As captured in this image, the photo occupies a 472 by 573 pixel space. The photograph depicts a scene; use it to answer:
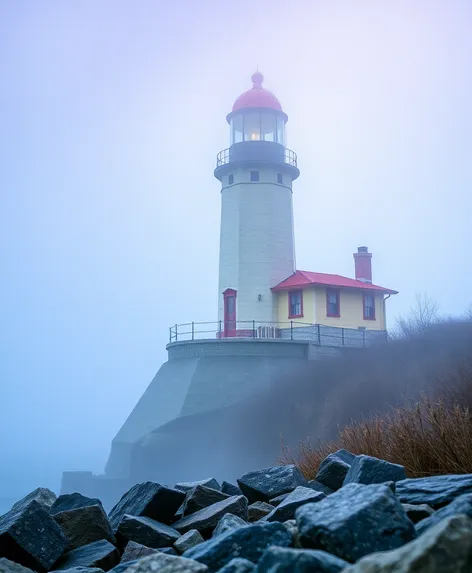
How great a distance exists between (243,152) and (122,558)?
992 inches

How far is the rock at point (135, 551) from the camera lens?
4418mm

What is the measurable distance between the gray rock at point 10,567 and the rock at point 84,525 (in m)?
0.74

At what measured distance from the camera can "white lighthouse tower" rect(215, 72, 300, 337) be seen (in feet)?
92.5

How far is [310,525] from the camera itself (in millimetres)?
2979

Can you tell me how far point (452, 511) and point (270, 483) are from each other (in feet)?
9.27

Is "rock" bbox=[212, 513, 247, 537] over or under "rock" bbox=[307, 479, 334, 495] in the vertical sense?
under

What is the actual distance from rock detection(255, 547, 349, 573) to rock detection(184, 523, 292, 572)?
0.59 m

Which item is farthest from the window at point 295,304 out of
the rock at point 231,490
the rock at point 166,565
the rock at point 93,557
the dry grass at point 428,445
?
the rock at point 166,565

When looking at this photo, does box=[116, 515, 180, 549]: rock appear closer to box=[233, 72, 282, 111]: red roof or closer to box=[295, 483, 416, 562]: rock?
box=[295, 483, 416, 562]: rock

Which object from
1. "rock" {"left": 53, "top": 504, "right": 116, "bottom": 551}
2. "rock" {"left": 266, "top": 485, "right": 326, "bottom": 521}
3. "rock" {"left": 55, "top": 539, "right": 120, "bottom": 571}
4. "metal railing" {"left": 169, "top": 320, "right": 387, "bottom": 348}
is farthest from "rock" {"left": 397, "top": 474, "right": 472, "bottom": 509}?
"metal railing" {"left": 169, "top": 320, "right": 387, "bottom": 348}

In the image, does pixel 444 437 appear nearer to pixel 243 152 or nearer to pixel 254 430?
pixel 254 430

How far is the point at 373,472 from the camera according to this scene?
470 cm

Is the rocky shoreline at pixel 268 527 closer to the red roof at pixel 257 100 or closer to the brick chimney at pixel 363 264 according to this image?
the red roof at pixel 257 100

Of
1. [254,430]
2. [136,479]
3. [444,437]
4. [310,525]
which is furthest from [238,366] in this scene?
[310,525]
